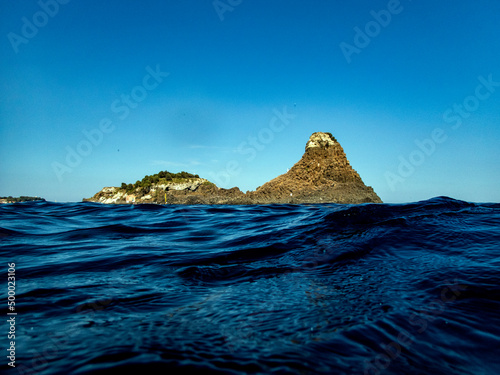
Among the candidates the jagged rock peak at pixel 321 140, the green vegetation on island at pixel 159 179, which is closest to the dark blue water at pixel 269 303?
the jagged rock peak at pixel 321 140

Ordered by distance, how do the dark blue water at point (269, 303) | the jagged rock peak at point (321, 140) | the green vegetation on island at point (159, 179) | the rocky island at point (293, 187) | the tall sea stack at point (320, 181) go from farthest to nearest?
the green vegetation on island at point (159, 179) < the jagged rock peak at point (321, 140) < the rocky island at point (293, 187) < the tall sea stack at point (320, 181) < the dark blue water at point (269, 303)

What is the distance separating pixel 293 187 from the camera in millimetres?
74625

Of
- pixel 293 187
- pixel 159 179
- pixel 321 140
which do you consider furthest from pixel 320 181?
pixel 159 179

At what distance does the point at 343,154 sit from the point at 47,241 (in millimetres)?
80830

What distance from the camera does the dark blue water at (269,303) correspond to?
6.32ft

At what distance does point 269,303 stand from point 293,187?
239 ft

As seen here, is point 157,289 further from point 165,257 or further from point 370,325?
point 370,325

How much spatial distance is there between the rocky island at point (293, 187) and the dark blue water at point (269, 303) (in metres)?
61.8

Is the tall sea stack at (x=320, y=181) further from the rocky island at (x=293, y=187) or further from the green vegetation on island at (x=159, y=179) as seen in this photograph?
the green vegetation on island at (x=159, y=179)

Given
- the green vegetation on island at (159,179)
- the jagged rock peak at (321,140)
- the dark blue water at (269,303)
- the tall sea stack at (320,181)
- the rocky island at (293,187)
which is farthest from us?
the green vegetation on island at (159,179)

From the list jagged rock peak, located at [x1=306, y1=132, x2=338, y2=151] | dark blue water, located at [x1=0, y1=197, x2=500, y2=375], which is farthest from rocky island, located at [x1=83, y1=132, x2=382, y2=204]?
dark blue water, located at [x1=0, y1=197, x2=500, y2=375]

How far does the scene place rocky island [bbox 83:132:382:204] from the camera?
69.5 m

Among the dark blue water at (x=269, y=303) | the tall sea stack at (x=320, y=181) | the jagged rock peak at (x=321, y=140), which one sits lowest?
the dark blue water at (x=269, y=303)

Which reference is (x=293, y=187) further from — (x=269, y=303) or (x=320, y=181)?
(x=269, y=303)
